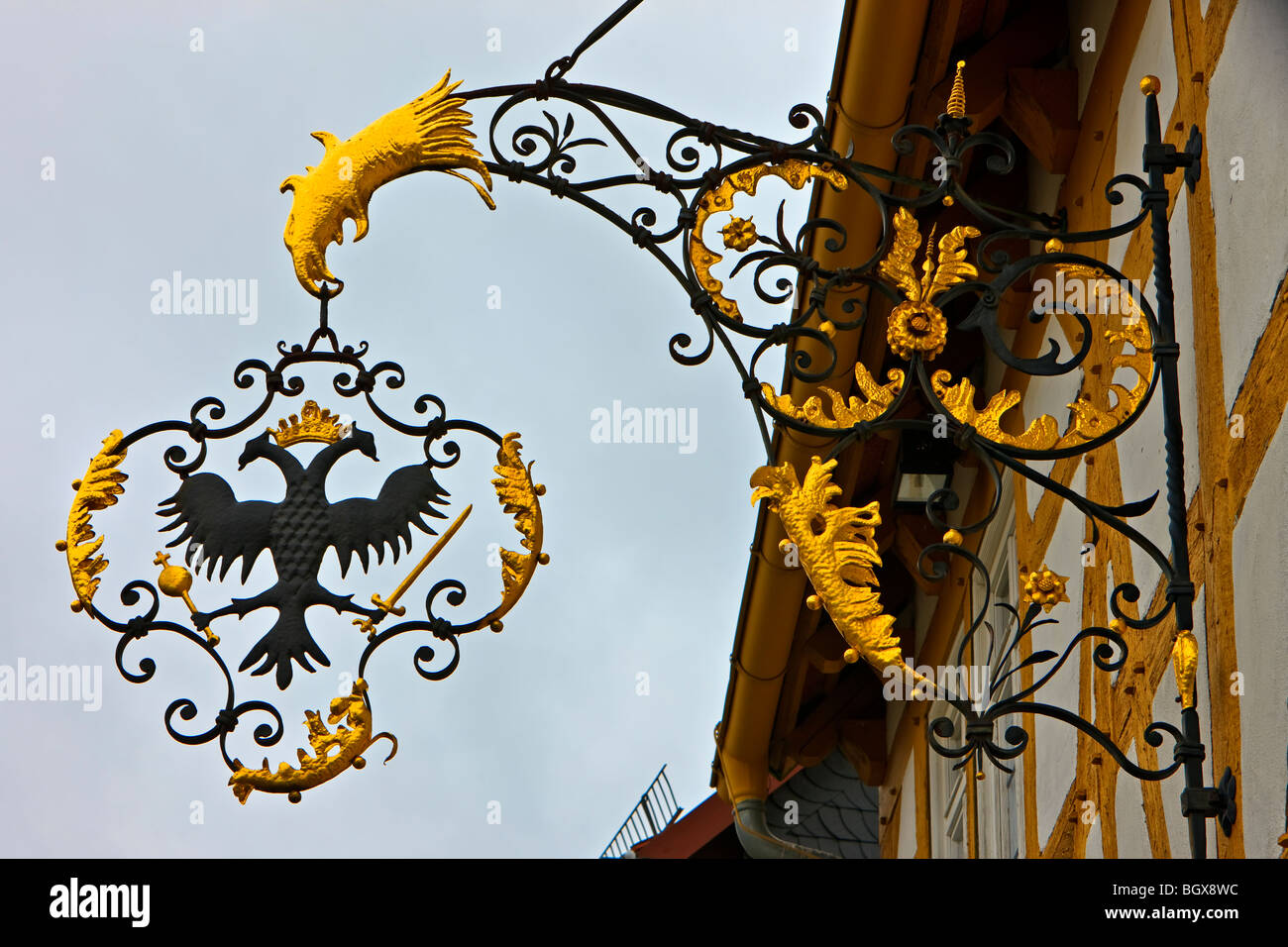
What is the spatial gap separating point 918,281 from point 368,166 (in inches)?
51.9

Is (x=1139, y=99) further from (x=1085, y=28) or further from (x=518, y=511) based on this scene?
(x=518, y=511)

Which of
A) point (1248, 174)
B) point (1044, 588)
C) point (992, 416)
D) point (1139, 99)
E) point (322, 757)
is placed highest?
point (1139, 99)

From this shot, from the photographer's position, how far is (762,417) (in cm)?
476

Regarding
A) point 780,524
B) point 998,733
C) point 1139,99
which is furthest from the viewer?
point 998,733

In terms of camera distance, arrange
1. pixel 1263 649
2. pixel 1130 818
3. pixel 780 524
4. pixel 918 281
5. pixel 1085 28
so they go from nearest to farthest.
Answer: pixel 1263 649 → pixel 918 281 → pixel 1130 818 → pixel 1085 28 → pixel 780 524

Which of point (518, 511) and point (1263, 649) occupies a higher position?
point (518, 511)

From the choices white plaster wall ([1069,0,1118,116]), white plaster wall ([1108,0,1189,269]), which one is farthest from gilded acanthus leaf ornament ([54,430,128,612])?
white plaster wall ([1069,0,1118,116])

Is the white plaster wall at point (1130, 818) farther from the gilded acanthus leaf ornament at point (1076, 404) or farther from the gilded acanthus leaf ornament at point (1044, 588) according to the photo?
the gilded acanthus leaf ornament at point (1076, 404)

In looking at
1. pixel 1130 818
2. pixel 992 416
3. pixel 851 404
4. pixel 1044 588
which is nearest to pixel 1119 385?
pixel 992 416

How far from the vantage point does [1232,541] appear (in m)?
4.72
